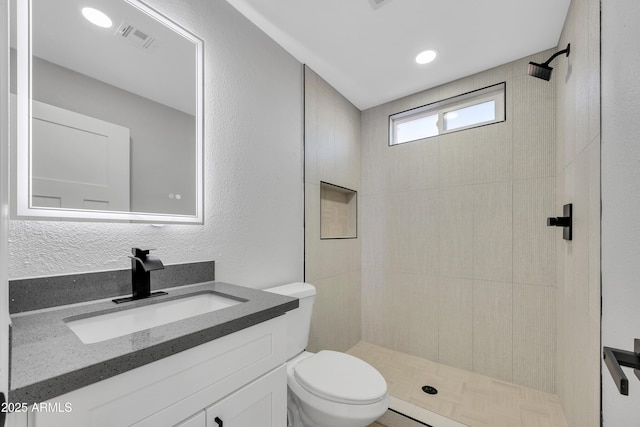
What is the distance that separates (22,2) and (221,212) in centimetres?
100

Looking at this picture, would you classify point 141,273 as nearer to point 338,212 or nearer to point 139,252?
point 139,252

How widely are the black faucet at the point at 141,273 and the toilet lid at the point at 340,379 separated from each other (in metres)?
0.84

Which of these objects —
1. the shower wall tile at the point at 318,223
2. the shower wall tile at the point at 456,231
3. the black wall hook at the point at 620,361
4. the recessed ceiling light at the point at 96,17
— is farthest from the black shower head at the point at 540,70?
the recessed ceiling light at the point at 96,17

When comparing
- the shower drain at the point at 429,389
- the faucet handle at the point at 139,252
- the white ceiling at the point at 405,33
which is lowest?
the shower drain at the point at 429,389

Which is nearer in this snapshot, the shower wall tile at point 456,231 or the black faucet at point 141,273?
the black faucet at point 141,273

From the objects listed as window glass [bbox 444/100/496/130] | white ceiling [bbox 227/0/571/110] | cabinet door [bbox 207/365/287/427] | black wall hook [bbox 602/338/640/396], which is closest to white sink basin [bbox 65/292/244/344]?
cabinet door [bbox 207/365/287/427]

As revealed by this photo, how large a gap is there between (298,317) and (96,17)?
1676 mm

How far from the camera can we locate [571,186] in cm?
143

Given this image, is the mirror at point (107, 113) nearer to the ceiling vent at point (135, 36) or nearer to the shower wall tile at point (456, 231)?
the ceiling vent at point (135, 36)

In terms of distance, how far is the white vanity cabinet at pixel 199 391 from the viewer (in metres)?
0.56

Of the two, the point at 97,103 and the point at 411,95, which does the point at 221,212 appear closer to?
the point at 97,103

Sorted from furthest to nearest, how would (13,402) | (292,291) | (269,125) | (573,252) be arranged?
(269,125) < (292,291) < (573,252) < (13,402)

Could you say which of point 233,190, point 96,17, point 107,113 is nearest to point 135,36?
point 96,17

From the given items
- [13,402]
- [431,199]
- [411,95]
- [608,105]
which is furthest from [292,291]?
[411,95]
